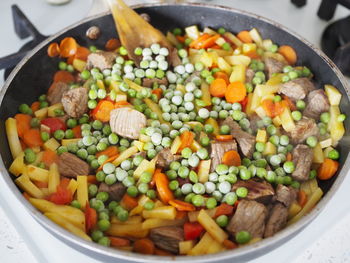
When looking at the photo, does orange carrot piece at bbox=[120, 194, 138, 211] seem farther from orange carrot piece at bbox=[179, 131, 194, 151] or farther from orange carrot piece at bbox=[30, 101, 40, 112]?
orange carrot piece at bbox=[30, 101, 40, 112]

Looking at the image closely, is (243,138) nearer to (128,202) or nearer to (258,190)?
(258,190)

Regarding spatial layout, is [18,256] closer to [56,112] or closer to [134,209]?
[134,209]

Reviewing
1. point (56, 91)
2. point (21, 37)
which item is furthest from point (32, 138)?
point (21, 37)

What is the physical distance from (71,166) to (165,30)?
0.93 m

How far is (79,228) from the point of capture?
1.48 metres

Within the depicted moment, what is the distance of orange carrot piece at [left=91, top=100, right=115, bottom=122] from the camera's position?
6.35 ft

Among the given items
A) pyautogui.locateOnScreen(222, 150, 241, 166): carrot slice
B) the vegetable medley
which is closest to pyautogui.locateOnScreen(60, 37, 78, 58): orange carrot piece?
the vegetable medley

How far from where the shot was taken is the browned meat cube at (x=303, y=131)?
1854mm

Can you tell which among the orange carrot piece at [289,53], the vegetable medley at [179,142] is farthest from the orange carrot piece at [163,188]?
the orange carrot piece at [289,53]

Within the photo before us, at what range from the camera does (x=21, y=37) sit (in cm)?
240

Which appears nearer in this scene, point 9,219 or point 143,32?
point 9,219

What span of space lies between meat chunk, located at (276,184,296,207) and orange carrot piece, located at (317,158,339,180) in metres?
0.16

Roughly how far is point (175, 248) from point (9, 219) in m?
0.70

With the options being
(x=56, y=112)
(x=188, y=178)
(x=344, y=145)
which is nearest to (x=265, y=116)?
(x=344, y=145)
